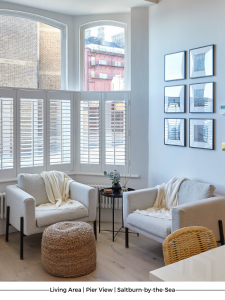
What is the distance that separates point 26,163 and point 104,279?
2.02 metres

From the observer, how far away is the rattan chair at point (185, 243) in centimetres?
183

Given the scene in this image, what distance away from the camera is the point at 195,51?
12.2 feet

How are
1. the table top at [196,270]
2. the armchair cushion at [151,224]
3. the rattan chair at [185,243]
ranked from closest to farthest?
the table top at [196,270]
the rattan chair at [185,243]
the armchair cushion at [151,224]

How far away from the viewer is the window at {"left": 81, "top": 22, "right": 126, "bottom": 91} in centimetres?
470

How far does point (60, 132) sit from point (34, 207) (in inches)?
56.3

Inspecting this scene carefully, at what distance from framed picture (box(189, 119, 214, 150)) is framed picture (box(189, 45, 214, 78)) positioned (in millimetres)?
542

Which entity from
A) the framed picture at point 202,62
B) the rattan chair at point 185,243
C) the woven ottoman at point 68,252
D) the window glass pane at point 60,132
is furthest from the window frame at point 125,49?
the rattan chair at point 185,243

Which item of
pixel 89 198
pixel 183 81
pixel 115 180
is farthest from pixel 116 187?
pixel 183 81

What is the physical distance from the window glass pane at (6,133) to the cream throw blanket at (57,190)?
1.66ft

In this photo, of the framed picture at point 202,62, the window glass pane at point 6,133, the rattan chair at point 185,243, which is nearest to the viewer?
the rattan chair at point 185,243

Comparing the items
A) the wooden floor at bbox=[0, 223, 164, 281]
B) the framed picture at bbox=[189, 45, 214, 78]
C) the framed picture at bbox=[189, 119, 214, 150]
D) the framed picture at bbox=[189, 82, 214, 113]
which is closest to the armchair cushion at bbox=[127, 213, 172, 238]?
the wooden floor at bbox=[0, 223, 164, 281]

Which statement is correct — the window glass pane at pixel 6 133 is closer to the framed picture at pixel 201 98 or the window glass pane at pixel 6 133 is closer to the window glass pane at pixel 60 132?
the window glass pane at pixel 60 132

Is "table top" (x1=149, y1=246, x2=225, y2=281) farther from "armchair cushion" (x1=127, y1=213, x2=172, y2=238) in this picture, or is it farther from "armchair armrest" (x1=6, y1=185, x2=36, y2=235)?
"armchair armrest" (x1=6, y1=185, x2=36, y2=235)

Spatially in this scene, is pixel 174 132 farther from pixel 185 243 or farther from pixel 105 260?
pixel 185 243
